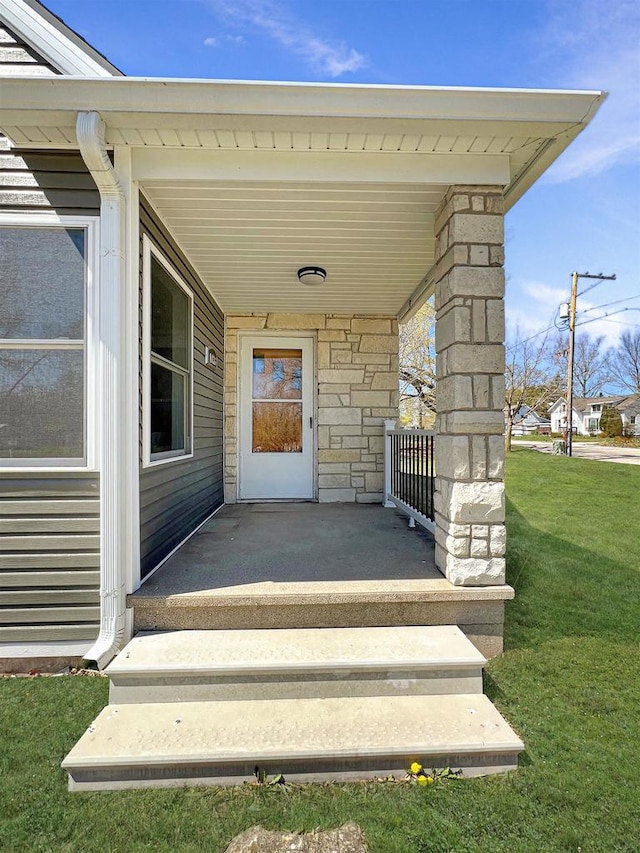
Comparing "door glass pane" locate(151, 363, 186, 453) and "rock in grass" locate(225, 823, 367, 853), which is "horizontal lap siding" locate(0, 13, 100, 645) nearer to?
"door glass pane" locate(151, 363, 186, 453)

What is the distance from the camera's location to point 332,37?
12.4ft

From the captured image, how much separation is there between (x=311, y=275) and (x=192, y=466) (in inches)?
72.8

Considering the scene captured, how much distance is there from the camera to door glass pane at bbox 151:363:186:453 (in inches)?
104

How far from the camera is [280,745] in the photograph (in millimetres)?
1563

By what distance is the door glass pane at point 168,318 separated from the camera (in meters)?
2.66

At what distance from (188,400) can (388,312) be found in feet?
8.16

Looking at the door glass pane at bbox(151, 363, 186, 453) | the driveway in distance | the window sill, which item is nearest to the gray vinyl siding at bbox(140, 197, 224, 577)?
the window sill

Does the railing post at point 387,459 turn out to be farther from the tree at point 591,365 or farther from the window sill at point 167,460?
the tree at point 591,365

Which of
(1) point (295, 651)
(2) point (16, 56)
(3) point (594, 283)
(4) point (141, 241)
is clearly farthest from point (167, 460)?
(3) point (594, 283)

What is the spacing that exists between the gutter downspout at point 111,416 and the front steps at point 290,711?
22 cm

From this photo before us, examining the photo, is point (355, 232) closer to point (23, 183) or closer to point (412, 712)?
point (23, 183)

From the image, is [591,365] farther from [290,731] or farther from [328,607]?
[290,731]

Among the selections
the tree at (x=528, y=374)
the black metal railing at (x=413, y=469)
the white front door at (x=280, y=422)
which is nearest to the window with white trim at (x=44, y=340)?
the black metal railing at (x=413, y=469)

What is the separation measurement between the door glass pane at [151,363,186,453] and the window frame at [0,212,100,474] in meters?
0.44
